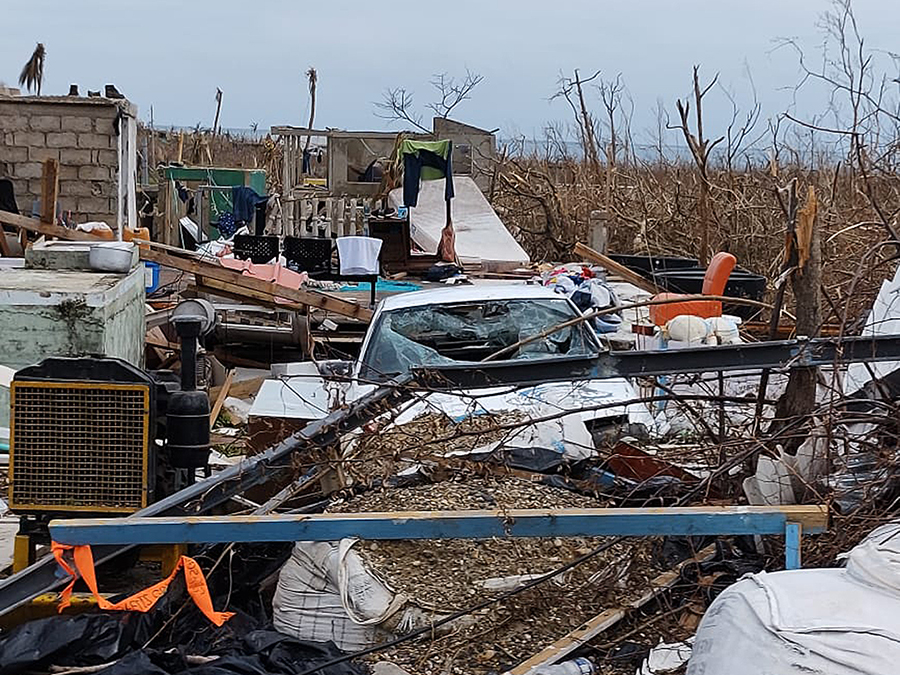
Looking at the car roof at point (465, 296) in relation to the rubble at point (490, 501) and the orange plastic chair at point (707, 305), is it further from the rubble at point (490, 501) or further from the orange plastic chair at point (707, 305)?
the orange plastic chair at point (707, 305)

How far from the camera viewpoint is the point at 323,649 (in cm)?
423

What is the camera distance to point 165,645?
4.51m

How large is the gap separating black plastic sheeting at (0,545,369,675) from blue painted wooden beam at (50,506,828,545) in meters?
0.66

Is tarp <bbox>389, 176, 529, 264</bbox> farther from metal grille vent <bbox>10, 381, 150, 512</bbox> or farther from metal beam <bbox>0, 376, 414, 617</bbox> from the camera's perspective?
metal beam <bbox>0, 376, 414, 617</bbox>

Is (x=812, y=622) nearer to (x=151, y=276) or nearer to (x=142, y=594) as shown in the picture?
(x=142, y=594)

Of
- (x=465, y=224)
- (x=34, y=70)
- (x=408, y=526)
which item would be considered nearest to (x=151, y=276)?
(x=408, y=526)

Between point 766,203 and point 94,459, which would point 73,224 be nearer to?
point 766,203

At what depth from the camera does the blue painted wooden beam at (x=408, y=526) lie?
351 cm

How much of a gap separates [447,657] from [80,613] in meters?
1.65

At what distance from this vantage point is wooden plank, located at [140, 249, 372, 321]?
34.7 feet

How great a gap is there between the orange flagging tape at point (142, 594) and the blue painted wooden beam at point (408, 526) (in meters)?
0.10

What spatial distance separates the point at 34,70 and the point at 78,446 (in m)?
31.6

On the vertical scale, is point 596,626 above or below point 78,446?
below

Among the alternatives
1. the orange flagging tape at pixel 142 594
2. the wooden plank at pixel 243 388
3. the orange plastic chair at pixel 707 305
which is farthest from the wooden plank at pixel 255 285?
the orange flagging tape at pixel 142 594
